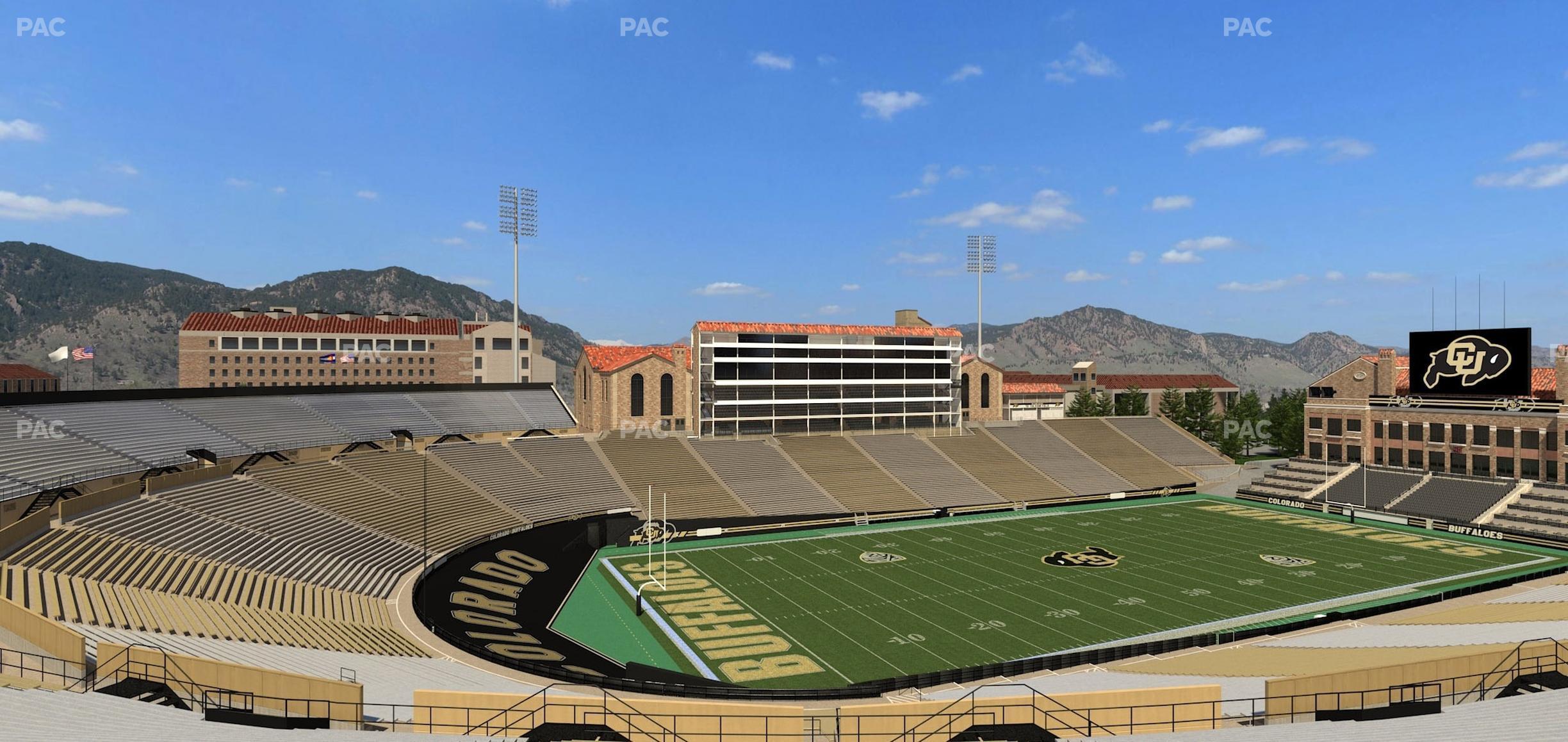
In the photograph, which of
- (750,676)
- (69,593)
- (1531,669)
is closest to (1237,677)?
(1531,669)

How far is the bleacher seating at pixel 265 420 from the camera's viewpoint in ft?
151

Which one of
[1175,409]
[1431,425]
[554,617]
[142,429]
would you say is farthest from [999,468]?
[142,429]

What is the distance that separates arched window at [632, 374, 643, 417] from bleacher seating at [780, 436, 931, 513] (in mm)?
12067

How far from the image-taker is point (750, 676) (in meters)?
28.9

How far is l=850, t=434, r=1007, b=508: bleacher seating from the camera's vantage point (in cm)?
6394

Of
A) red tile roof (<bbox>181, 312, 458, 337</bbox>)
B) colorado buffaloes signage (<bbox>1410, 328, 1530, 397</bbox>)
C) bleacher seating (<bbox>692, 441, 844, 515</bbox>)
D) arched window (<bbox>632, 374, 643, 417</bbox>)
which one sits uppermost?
red tile roof (<bbox>181, 312, 458, 337</bbox>)

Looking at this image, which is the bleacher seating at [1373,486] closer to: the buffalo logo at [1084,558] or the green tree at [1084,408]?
the buffalo logo at [1084,558]

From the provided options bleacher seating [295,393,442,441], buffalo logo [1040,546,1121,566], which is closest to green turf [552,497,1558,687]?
buffalo logo [1040,546,1121,566]

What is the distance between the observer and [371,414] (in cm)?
5700

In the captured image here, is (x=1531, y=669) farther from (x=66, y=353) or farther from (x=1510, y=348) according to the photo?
(x=66, y=353)

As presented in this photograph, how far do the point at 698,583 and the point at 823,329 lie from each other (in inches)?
1378

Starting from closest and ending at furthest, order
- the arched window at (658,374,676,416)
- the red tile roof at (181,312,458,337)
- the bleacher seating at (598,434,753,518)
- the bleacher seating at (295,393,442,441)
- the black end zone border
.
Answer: the black end zone border → the bleacher seating at (295,393,442,441) → the bleacher seating at (598,434,753,518) → the arched window at (658,374,676,416) → the red tile roof at (181,312,458,337)

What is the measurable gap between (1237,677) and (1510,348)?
50.7 meters

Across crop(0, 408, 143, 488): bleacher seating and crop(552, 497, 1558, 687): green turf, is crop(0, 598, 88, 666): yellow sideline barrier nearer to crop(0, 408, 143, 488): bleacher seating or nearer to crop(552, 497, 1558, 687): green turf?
crop(0, 408, 143, 488): bleacher seating
